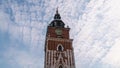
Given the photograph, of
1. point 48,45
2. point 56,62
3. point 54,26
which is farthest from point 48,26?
point 56,62

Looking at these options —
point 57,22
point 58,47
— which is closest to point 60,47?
point 58,47

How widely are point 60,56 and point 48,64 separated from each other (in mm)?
2616

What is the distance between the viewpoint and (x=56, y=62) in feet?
136

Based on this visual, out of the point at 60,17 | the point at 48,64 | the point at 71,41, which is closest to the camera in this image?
the point at 48,64

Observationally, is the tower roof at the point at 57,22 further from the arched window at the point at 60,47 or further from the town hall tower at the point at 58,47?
the arched window at the point at 60,47

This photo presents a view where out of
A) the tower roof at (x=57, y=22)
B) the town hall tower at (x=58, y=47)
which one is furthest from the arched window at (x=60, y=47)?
the tower roof at (x=57, y=22)

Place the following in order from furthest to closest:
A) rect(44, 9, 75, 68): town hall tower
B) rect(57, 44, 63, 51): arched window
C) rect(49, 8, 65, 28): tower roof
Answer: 1. rect(49, 8, 65, 28): tower roof
2. rect(57, 44, 63, 51): arched window
3. rect(44, 9, 75, 68): town hall tower

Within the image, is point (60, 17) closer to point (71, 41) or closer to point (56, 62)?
point (71, 41)

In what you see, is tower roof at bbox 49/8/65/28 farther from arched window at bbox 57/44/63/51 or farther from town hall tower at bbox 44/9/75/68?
arched window at bbox 57/44/63/51

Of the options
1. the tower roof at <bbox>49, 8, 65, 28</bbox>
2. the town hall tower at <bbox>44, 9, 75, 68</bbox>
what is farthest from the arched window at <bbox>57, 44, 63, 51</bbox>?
the tower roof at <bbox>49, 8, 65, 28</bbox>

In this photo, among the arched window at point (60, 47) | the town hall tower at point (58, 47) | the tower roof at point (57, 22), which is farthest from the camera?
the tower roof at point (57, 22)

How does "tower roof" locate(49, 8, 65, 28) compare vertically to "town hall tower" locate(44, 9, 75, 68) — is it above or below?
above

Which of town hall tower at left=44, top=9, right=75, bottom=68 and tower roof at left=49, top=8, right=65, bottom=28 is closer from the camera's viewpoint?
town hall tower at left=44, top=9, right=75, bottom=68

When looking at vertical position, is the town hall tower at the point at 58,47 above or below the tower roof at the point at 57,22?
below
